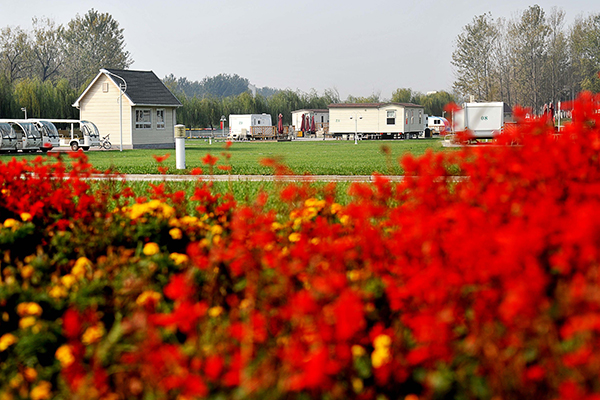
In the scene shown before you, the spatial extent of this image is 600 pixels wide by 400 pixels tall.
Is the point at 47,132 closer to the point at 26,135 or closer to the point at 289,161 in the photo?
the point at 26,135

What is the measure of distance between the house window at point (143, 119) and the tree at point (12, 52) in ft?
107

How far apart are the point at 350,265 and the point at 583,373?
152 centimetres

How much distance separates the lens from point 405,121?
155 ft

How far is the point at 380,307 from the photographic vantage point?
10.3ft

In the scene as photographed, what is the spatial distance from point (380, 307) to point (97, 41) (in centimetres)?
7731

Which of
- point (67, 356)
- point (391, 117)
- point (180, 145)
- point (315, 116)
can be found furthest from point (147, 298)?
point (315, 116)

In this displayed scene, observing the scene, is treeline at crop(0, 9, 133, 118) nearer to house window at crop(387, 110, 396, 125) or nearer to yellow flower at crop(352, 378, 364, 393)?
house window at crop(387, 110, 396, 125)

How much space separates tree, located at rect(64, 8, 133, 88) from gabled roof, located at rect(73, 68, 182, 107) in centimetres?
4021

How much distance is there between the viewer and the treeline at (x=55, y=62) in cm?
4425

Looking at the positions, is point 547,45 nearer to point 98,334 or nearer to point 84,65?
point 84,65

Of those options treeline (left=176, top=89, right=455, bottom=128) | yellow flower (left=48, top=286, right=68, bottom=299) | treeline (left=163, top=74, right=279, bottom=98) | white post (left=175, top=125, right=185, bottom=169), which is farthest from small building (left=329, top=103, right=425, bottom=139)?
treeline (left=163, top=74, right=279, bottom=98)

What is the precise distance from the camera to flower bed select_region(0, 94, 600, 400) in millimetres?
1999

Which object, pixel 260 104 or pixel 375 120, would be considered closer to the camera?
pixel 375 120

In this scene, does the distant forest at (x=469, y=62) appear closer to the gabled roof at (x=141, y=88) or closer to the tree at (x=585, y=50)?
the tree at (x=585, y=50)
